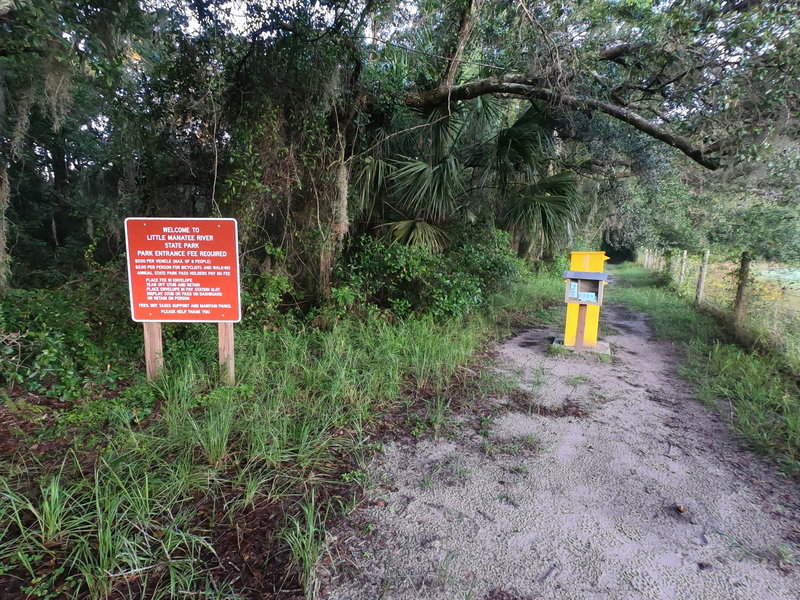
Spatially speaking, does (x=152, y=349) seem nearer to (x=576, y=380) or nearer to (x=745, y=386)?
(x=576, y=380)

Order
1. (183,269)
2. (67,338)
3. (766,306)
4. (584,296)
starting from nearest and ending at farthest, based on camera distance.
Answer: (183,269) → (67,338) → (584,296) → (766,306)

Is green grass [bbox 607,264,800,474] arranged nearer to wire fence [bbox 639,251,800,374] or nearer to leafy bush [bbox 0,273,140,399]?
wire fence [bbox 639,251,800,374]

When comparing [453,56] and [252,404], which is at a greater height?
[453,56]

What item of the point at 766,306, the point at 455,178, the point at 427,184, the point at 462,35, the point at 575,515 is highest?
the point at 462,35

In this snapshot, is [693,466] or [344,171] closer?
[693,466]

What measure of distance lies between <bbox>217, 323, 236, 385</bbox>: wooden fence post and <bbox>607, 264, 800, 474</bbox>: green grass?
14.3ft

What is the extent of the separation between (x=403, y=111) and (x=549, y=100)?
2.18 meters

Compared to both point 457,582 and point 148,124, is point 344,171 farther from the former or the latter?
point 457,582

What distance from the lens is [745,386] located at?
423cm

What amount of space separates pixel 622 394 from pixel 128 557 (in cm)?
434

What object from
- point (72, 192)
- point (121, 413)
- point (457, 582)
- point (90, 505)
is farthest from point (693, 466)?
point (72, 192)

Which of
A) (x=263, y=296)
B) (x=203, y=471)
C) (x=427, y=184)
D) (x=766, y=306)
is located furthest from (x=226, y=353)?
(x=766, y=306)

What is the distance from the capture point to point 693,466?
2867 millimetres

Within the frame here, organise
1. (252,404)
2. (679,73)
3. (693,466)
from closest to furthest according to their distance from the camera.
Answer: (693,466), (252,404), (679,73)
